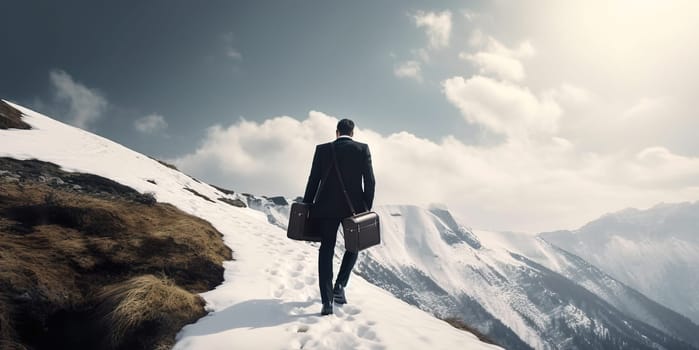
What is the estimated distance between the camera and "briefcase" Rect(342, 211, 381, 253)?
627cm

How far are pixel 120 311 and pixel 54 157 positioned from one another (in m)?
14.0

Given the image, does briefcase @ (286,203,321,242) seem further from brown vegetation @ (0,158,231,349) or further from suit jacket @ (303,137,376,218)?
brown vegetation @ (0,158,231,349)

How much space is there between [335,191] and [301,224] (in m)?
0.90

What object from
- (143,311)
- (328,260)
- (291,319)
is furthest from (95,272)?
(328,260)

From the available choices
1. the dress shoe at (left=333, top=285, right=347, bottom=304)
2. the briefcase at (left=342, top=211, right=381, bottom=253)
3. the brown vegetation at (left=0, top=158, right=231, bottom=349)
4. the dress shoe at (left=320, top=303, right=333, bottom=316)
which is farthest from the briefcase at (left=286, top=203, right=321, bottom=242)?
the brown vegetation at (left=0, top=158, right=231, bottom=349)

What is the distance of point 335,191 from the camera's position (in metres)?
6.75

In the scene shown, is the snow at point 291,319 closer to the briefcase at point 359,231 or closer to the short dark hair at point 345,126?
the briefcase at point 359,231

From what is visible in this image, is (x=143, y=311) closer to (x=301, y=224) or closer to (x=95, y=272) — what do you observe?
(x=95, y=272)

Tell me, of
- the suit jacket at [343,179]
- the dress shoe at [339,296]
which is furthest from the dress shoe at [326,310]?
the suit jacket at [343,179]

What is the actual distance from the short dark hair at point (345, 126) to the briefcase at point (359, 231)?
1656 mm

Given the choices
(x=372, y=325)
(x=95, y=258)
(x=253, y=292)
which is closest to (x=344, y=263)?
(x=372, y=325)

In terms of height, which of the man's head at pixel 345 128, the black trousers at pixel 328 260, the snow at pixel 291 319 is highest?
the man's head at pixel 345 128

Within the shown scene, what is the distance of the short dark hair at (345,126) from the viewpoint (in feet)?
23.5

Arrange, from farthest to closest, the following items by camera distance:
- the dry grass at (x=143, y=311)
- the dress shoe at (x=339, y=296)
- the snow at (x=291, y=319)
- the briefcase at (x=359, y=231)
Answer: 1. the dress shoe at (x=339, y=296)
2. the briefcase at (x=359, y=231)
3. the snow at (x=291, y=319)
4. the dry grass at (x=143, y=311)
